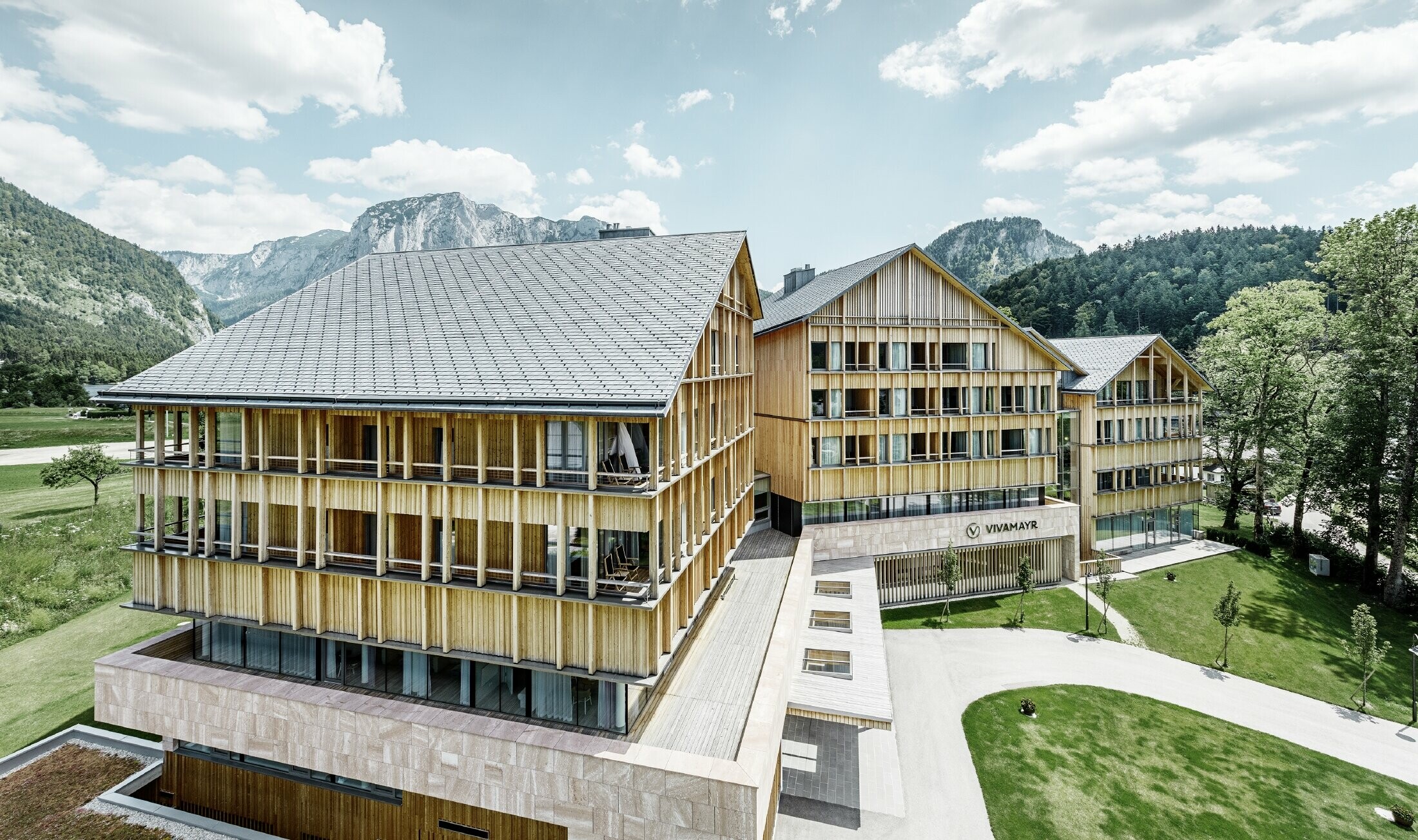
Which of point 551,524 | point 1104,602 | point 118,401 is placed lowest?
point 1104,602

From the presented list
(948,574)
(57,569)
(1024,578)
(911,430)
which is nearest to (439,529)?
(948,574)

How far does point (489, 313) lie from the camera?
1501cm

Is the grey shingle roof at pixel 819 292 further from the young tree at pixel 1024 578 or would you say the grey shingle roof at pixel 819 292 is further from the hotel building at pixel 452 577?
the young tree at pixel 1024 578

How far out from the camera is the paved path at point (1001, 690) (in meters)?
14.2

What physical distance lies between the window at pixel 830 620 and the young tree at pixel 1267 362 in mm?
30200

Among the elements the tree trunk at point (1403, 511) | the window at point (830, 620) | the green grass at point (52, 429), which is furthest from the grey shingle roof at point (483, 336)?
the green grass at point (52, 429)

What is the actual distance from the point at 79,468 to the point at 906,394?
4841cm

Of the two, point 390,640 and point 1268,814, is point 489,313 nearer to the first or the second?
point 390,640

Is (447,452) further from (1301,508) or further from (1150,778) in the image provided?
(1301,508)

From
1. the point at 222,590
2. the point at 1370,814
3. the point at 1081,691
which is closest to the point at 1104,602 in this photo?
the point at 1081,691

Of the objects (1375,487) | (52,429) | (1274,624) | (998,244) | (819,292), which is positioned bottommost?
(1274,624)

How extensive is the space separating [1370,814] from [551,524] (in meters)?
22.5

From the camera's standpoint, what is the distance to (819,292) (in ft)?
93.0

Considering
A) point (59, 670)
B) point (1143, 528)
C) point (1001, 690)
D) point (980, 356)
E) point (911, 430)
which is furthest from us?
point (1143, 528)
